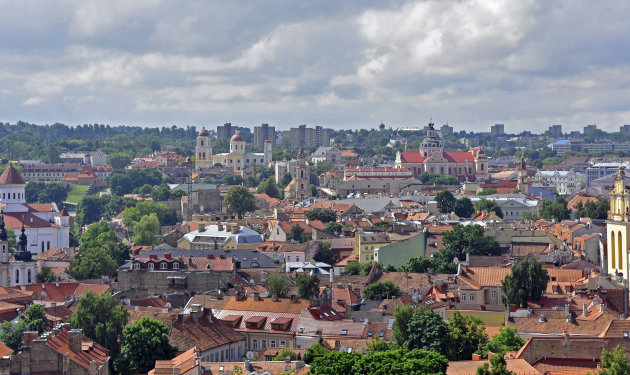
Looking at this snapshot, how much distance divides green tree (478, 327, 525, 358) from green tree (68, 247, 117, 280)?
1264 inches

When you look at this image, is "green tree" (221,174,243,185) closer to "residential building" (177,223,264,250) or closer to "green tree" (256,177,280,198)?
"green tree" (256,177,280,198)

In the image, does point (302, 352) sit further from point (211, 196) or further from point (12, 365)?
point (211, 196)

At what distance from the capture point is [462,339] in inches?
1654

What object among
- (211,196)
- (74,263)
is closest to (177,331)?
(74,263)

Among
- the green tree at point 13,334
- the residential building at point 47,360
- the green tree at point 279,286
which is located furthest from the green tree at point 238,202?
the residential building at point 47,360

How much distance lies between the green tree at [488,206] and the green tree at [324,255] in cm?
3214

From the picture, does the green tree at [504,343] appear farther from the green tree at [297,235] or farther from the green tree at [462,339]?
the green tree at [297,235]

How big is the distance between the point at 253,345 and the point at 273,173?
13771 cm

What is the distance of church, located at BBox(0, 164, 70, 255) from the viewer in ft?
301

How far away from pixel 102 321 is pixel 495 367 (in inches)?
648

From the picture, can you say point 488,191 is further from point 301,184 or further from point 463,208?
point 463,208

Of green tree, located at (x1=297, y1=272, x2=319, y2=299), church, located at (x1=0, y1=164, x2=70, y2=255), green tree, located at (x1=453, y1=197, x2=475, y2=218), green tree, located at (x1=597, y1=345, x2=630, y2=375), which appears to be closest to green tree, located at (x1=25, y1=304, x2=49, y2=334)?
green tree, located at (x1=297, y1=272, x2=319, y2=299)

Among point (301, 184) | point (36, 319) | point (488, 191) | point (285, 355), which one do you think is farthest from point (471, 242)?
point (301, 184)

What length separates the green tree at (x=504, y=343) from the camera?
3956 cm
